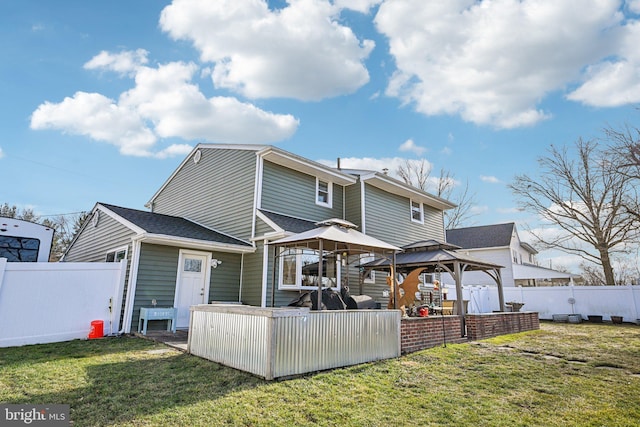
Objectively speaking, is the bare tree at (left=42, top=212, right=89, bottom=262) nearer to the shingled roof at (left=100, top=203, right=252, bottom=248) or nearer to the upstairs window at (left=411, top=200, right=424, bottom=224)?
the shingled roof at (left=100, top=203, right=252, bottom=248)

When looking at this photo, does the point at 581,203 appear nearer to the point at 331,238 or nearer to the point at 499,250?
the point at 499,250

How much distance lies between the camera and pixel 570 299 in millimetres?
15766

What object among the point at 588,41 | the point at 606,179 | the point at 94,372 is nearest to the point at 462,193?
the point at 606,179

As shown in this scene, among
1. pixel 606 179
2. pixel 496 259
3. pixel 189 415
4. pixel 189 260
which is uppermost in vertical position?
pixel 606 179

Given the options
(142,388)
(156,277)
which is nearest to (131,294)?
(156,277)

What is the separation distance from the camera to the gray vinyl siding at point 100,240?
993cm

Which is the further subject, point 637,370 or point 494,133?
point 494,133

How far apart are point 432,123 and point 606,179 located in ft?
38.5

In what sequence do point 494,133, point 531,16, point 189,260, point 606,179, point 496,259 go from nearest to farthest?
point 531,16, point 189,260, point 494,133, point 606,179, point 496,259

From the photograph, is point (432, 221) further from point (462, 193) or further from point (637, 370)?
point (462, 193)

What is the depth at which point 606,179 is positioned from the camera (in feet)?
61.5

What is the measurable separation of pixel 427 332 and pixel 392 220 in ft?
21.5

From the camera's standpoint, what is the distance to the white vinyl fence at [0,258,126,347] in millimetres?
7113

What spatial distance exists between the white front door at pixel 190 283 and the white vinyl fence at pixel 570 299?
40.2 feet
